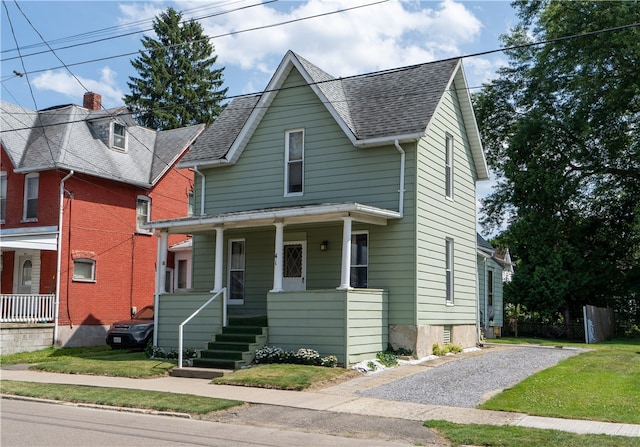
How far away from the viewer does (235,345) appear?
1678cm

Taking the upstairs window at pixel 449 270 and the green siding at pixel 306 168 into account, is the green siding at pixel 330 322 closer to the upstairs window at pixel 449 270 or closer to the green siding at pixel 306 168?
the green siding at pixel 306 168

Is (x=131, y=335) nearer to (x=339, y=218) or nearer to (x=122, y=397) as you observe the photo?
(x=339, y=218)

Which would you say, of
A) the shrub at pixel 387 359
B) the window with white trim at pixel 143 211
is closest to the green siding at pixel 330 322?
the shrub at pixel 387 359

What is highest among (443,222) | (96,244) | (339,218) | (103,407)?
(443,222)

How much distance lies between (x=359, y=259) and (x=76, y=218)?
493 inches

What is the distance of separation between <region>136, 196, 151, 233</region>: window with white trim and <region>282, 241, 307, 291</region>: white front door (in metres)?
10.8

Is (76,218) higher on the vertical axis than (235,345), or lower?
higher

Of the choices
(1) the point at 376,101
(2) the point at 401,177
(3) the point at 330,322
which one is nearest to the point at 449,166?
(1) the point at 376,101

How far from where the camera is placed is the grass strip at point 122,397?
451 inches

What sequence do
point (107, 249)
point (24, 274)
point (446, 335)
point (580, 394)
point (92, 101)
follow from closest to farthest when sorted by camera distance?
point (580, 394)
point (446, 335)
point (24, 274)
point (107, 249)
point (92, 101)

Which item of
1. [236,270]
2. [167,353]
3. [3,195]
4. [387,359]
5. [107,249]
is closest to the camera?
[387,359]

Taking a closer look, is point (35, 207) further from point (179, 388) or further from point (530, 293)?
point (530, 293)

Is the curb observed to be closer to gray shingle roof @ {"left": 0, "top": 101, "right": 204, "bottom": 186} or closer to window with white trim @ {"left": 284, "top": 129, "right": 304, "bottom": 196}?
window with white trim @ {"left": 284, "top": 129, "right": 304, "bottom": 196}

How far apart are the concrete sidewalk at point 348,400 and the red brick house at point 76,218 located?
327 inches
